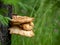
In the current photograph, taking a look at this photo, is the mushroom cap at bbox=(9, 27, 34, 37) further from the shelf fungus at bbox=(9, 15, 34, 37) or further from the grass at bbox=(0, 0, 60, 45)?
the grass at bbox=(0, 0, 60, 45)

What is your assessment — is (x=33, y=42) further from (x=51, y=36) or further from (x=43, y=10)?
(x=43, y=10)

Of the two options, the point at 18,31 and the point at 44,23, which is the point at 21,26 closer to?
the point at 18,31

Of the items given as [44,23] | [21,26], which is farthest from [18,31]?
[44,23]

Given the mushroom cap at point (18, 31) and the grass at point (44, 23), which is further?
the grass at point (44, 23)

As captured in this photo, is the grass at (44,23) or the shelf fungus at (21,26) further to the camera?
the grass at (44,23)

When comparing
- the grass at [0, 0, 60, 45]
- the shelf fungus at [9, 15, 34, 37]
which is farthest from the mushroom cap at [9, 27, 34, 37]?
the grass at [0, 0, 60, 45]

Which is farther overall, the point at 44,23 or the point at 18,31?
the point at 44,23

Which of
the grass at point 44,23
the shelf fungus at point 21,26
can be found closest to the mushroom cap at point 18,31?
the shelf fungus at point 21,26

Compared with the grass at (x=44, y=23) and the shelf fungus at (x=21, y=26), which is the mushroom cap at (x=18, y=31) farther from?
the grass at (x=44, y=23)
